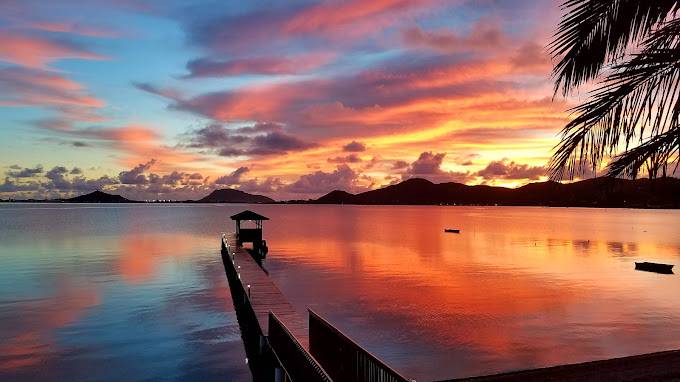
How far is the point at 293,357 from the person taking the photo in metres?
12.9

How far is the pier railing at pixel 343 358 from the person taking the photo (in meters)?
9.54

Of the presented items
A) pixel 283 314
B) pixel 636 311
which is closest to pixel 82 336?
pixel 283 314

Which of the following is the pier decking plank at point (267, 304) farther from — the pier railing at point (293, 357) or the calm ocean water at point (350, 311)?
the calm ocean water at point (350, 311)

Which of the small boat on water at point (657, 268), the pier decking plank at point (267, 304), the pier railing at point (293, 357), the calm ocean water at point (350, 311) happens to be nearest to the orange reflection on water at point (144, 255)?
the calm ocean water at point (350, 311)

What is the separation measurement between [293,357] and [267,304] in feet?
35.5

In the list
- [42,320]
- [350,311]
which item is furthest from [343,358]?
[42,320]

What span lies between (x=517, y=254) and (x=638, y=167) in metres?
66.0

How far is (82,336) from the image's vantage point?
79.6 ft

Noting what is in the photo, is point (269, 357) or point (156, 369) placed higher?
point (269, 357)

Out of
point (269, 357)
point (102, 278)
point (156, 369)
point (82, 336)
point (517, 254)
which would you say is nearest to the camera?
point (269, 357)

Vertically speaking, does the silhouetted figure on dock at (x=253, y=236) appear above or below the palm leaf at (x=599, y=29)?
below

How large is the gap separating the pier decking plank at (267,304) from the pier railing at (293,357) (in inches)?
39.7

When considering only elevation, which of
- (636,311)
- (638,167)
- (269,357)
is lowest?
(636,311)

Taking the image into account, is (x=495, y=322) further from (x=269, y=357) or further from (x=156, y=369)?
(x=156, y=369)
